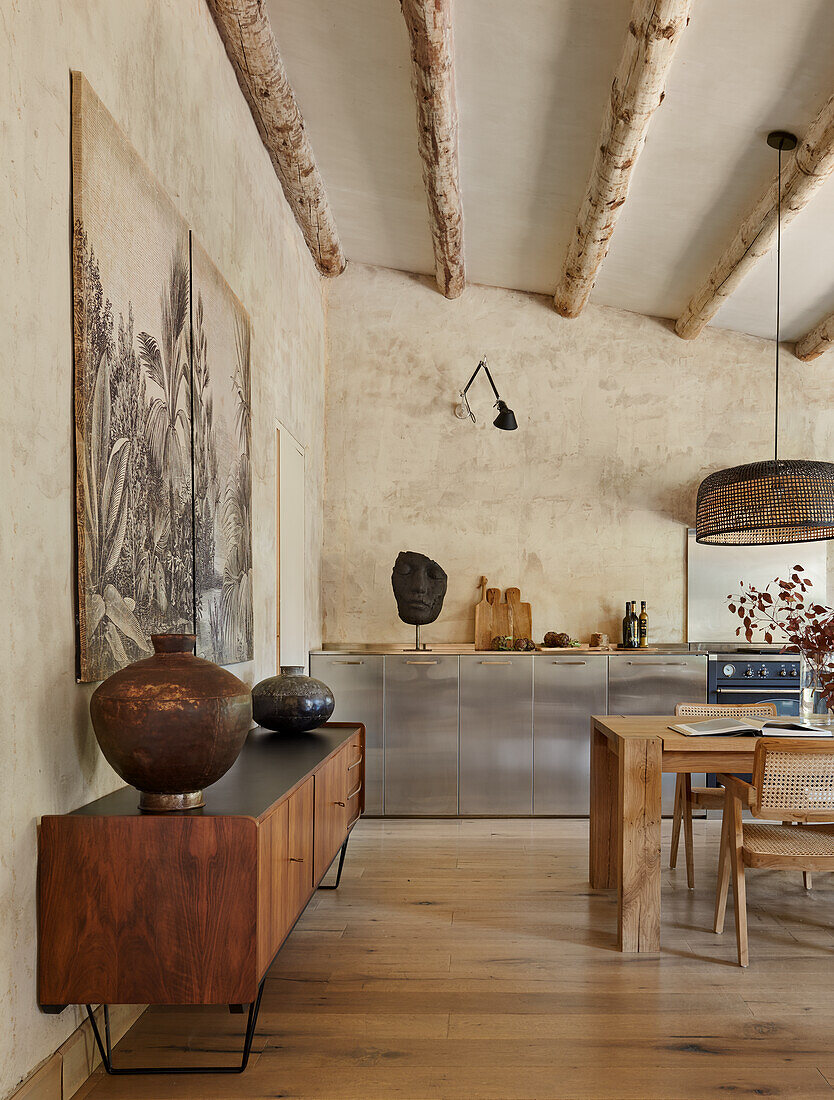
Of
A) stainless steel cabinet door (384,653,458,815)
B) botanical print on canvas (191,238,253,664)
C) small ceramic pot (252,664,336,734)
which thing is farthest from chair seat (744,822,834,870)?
stainless steel cabinet door (384,653,458,815)

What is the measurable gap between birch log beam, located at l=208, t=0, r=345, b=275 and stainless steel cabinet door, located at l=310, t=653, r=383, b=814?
2.82 meters

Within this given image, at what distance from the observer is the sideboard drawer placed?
3135 mm

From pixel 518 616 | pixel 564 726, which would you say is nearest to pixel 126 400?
pixel 564 726

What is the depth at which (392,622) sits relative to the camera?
6387 millimetres

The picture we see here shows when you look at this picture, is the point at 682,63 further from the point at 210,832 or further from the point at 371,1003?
the point at 371,1003

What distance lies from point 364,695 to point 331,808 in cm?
231

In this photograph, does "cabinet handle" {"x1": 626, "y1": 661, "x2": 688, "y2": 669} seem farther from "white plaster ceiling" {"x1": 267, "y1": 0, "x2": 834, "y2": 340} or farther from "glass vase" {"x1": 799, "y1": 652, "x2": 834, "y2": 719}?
"white plaster ceiling" {"x1": 267, "y1": 0, "x2": 834, "y2": 340}

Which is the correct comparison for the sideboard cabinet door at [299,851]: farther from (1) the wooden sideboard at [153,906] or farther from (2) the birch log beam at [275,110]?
(2) the birch log beam at [275,110]

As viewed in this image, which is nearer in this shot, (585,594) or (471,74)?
(471,74)

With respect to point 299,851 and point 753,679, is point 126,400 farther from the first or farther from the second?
point 753,679

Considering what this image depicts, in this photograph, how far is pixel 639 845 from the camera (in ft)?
11.3

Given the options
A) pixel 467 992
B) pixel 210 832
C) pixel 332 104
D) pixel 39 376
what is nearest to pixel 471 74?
pixel 332 104

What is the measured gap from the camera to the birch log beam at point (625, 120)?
3221 millimetres

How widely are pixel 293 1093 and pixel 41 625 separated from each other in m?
1.44
